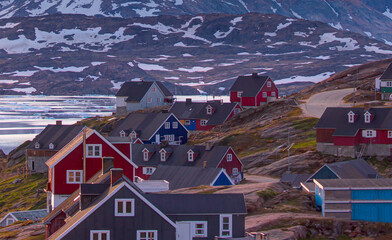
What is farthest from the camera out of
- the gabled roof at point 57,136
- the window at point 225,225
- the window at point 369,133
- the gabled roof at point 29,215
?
the gabled roof at point 57,136

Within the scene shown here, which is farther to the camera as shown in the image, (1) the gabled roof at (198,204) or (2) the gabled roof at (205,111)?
(2) the gabled roof at (205,111)

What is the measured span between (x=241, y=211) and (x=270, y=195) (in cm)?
1058

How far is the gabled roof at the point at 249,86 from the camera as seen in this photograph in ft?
382

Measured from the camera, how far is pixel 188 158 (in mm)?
67250

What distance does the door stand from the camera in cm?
3450

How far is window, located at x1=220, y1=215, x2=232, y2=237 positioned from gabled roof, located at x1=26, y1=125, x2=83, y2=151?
156 ft

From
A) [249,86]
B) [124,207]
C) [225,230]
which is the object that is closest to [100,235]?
[124,207]

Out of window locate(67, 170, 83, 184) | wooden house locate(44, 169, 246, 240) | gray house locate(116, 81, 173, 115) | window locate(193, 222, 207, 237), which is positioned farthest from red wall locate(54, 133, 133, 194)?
gray house locate(116, 81, 173, 115)

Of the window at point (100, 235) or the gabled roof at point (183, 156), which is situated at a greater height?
the gabled roof at point (183, 156)

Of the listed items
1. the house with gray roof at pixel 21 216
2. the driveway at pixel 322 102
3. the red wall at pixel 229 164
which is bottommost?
the house with gray roof at pixel 21 216

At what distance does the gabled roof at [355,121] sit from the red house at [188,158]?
8682 mm

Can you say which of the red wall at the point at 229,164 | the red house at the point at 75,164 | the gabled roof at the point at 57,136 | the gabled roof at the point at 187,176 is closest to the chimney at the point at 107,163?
the red house at the point at 75,164

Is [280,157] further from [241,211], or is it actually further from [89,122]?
[89,122]

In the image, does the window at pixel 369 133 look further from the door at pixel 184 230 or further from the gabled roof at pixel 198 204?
the door at pixel 184 230
